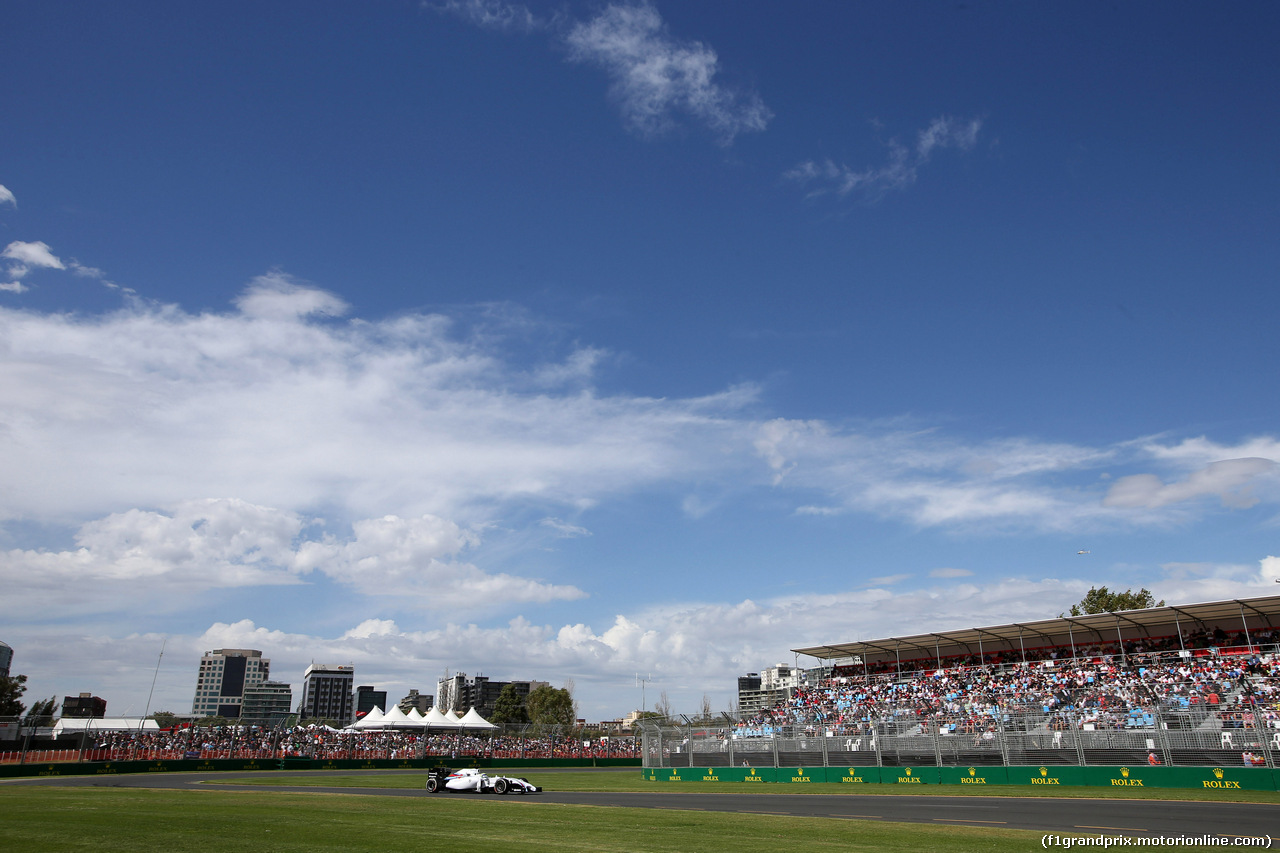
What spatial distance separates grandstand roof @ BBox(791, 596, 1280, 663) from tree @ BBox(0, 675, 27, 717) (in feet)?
277

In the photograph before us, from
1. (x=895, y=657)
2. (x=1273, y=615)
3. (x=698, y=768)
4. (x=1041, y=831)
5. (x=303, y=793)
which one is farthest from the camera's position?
(x=895, y=657)

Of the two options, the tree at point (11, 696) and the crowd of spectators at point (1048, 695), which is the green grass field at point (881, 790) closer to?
the crowd of spectators at point (1048, 695)

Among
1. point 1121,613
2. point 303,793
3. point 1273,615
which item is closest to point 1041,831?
point 303,793

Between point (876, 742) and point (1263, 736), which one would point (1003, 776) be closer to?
point (876, 742)

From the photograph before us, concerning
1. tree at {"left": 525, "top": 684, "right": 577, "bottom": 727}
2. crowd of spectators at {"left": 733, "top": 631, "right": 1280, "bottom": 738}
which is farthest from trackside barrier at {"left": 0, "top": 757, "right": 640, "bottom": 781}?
tree at {"left": 525, "top": 684, "right": 577, "bottom": 727}

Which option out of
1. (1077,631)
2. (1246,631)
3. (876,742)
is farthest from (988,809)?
(1077,631)

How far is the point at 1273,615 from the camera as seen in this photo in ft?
153

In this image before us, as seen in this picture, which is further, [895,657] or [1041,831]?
[895,657]

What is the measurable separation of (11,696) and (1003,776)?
333 feet

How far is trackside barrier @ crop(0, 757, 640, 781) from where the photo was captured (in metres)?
45.6

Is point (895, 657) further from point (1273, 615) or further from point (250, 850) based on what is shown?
point (250, 850)

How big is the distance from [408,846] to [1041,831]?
13.8m

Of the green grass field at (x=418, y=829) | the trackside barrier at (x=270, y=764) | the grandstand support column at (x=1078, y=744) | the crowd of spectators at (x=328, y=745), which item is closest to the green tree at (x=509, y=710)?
the crowd of spectators at (x=328, y=745)

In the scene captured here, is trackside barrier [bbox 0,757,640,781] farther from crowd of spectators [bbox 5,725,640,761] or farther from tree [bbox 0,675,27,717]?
tree [bbox 0,675,27,717]
